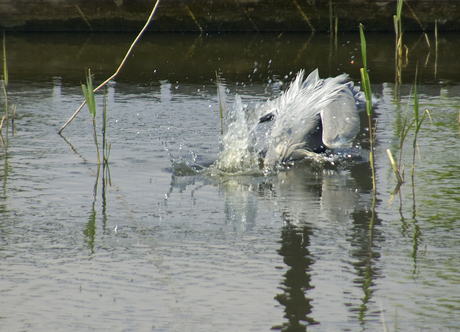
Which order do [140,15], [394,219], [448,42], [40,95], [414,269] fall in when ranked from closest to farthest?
[414,269] → [394,219] → [40,95] → [448,42] → [140,15]

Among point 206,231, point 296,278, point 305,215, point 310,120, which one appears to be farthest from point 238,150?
point 296,278

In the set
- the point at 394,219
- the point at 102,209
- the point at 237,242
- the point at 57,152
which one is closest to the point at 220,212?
the point at 237,242

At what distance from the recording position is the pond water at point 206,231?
222 cm

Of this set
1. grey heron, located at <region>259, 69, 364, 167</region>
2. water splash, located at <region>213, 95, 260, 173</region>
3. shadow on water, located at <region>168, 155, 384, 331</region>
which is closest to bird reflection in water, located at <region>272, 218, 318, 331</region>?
shadow on water, located at <region>168, 155, 384, 331</region>

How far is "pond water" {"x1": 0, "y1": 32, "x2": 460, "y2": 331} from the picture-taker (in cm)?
222

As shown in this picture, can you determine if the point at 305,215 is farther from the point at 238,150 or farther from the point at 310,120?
the point at 310,120

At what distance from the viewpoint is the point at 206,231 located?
2934mm

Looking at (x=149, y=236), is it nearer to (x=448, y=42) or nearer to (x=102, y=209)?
(x=102, y=209)

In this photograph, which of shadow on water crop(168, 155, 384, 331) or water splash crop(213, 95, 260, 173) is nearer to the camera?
shadow on water crop(168, 155, 384, 331)

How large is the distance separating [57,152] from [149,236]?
1606 mm

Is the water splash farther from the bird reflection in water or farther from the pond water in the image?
the bird reflection in water

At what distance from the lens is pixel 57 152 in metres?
4.20

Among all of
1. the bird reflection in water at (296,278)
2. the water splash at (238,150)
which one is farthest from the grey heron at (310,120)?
the bird reflection in water at (296,278)

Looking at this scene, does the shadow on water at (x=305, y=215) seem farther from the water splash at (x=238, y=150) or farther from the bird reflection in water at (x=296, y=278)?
the water splash at (x=238, y=150)
